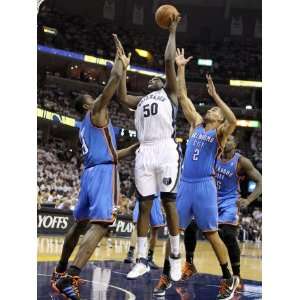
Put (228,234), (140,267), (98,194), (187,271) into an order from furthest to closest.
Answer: (228,234) < (187,271) < (140,267) < (98,194)

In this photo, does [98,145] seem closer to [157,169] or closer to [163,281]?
[157,169]

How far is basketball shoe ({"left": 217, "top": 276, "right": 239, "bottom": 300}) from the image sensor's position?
5.00m

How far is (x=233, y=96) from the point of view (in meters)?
7.42

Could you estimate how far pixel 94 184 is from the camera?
4.61 meters

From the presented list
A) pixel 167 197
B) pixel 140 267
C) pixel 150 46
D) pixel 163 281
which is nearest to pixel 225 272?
pixel 163 281

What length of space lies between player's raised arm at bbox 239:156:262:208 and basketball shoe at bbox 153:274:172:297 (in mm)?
1231

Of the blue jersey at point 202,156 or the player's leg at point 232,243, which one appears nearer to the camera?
the blue jersey at point 202,156

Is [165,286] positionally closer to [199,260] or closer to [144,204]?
[144,204]

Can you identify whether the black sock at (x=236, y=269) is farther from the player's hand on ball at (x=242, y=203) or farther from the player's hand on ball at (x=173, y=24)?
the player's hand on ball at (x=173, y=24)

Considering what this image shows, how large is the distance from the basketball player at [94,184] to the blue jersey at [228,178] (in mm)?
1362

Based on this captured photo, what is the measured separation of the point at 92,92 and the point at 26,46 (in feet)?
6.96

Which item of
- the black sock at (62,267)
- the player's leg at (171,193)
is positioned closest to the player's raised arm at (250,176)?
the player's leg at (171,193)

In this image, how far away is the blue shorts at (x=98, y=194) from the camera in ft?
14.8

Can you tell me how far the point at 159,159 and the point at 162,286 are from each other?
45.9 inches
